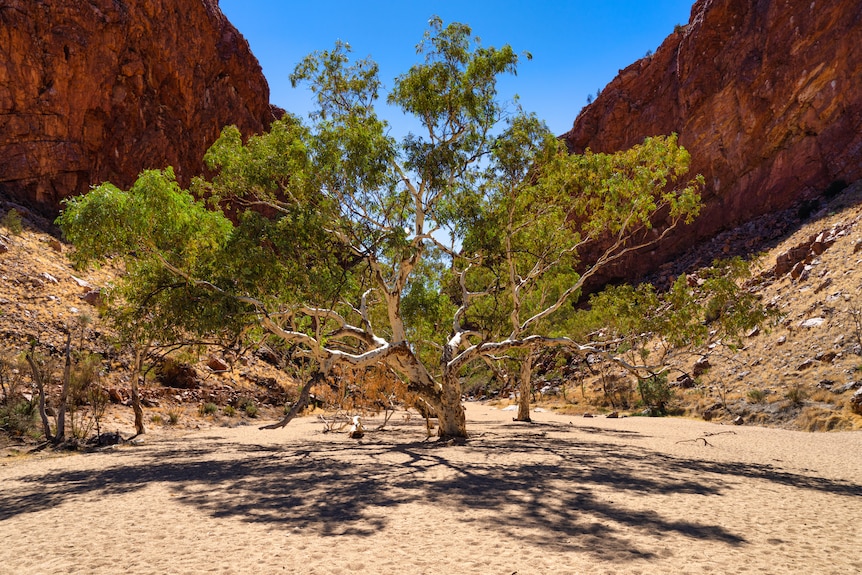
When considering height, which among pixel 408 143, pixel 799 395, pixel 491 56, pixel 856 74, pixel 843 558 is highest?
pixel 856 74

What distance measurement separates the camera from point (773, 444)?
45.8 feet

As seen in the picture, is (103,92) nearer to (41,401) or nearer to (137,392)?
(137,392)

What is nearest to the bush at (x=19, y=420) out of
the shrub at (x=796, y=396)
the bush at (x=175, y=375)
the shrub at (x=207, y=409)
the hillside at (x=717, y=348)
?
the hillside at (x=717, y=348)

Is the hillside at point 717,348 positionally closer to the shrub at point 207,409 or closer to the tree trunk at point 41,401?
the shrub at point 207,409

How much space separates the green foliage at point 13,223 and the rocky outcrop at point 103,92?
594cm

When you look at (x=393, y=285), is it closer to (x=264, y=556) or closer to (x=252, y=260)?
(x=252, y=260)

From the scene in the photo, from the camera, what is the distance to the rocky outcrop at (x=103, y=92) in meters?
34.4

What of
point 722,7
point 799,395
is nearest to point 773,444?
point 799,395

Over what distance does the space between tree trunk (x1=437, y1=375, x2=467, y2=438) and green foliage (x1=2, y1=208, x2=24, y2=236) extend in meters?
26.9

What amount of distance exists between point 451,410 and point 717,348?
2495 centimetres

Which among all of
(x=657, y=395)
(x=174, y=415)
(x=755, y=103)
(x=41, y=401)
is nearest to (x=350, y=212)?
(x=41, y=401)

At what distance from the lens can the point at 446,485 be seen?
320 inches

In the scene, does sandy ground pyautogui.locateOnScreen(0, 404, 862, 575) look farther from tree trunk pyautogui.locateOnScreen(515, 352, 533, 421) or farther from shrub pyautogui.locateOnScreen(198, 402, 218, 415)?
shrub pyautogui.locateOnScreen(198, 402, 218, 415)

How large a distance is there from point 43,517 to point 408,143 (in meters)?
10.9
